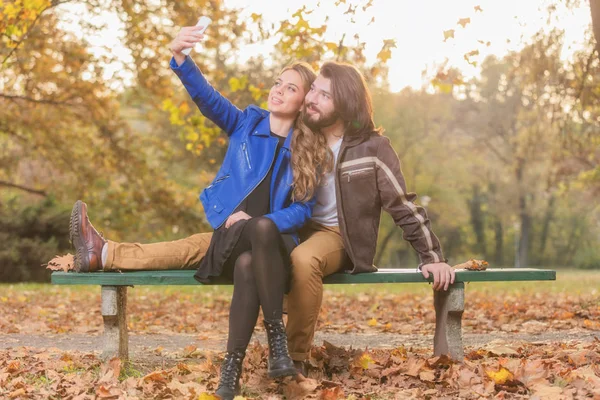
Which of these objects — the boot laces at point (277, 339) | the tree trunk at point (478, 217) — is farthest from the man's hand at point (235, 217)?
the tree trunk at point (478, 217)

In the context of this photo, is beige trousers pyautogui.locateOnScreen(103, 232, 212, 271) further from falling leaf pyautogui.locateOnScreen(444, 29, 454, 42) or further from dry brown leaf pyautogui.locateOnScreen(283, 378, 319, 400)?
falling leaf pyautogui.locateOnScreen(444, 29, 454, 42)

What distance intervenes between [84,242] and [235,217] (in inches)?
35.7

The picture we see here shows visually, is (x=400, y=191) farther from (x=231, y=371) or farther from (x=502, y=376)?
(x=231, y=371)

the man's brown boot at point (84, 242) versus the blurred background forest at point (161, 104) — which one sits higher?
the blurred background forest at point (161, 104)

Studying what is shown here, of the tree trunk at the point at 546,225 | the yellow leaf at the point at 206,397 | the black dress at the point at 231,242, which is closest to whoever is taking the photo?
the yellow leaf at the point at 206,397

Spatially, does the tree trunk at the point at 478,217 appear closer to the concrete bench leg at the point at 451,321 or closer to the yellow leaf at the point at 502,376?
the concrete bench leg at the point at 451,321

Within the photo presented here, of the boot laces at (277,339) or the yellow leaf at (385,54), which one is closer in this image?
the boot laces at (277,339)

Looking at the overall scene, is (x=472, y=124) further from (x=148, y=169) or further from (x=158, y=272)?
(x=158, y=272)

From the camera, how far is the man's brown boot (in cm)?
442

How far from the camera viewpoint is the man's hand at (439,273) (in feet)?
14.2

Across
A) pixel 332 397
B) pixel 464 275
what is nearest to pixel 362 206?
pixel 464 275

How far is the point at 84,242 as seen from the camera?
444 centimetres

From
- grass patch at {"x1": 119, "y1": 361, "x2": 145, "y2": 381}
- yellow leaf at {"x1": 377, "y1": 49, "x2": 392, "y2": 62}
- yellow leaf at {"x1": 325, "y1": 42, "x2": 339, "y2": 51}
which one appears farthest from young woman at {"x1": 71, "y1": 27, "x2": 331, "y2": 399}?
yellow leaf at {"x1": 325, "y1": 42, "x2": 339, "y2": 51}

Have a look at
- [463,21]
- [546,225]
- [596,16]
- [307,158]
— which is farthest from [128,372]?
[546,225]
